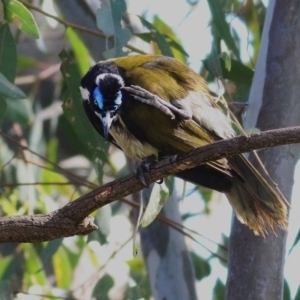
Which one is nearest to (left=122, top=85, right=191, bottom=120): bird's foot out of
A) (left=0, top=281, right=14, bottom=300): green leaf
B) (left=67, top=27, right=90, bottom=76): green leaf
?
(left=0, top=281, right=14, bottom=300): green leaf

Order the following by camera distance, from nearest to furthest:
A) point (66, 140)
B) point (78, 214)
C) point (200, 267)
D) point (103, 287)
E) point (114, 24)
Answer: point (78, 214) → point (114, 24) → point (103, 287) → point (200, 267) → point (66, 140)

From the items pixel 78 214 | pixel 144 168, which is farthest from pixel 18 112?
pixel 78 214

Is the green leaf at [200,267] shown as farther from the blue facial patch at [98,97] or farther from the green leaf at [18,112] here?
the blue facial patch at [98,97]

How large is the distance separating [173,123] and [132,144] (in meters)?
0.17

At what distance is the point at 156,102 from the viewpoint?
267 centimetres

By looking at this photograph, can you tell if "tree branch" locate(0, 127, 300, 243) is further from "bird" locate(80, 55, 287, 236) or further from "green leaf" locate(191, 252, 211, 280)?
"green leaf" locate(191, 252, 211, 280)

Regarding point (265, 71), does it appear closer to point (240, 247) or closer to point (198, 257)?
point (240, 247)

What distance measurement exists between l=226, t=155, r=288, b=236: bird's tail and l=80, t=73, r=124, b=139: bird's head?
40cm

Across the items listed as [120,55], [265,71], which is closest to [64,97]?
[120,55]

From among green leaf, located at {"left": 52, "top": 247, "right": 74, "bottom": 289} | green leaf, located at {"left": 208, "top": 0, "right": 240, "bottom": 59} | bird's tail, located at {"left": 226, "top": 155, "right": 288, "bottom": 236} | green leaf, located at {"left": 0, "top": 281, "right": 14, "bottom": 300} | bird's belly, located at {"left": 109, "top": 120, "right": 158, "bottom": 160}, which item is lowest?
green leaf, located at {"left": 0, "top": 281, "right": 14, "bottom": 300}

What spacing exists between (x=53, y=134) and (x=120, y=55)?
2003 millimetres

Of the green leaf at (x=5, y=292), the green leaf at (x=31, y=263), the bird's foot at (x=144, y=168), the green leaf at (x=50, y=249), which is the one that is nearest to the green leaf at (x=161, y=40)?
the bird's foot at (x=144, y=168)

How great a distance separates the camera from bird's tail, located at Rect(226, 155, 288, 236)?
2.80m

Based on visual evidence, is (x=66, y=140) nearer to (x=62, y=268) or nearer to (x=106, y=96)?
(x=62, y=268)
